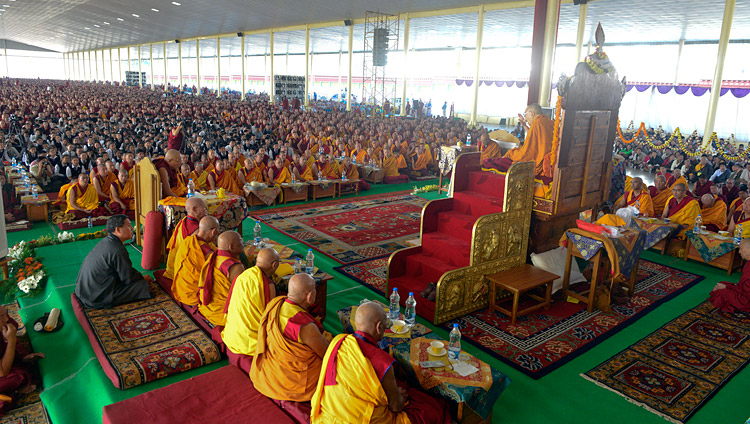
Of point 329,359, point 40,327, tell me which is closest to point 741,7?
point 329,359

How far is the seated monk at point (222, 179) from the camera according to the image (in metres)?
9.43

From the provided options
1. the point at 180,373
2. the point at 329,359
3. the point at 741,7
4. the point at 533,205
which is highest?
the point at 741,7

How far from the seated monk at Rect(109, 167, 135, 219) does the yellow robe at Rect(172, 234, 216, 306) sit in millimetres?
4079

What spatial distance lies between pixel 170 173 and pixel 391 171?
7.15 metres

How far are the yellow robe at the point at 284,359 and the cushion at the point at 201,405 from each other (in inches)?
5.4

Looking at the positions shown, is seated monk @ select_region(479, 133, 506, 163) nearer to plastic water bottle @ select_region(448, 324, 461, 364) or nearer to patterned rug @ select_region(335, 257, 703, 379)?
patterned rug @ select_region(335, 257, 703, 379)

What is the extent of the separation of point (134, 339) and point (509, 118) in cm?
3223

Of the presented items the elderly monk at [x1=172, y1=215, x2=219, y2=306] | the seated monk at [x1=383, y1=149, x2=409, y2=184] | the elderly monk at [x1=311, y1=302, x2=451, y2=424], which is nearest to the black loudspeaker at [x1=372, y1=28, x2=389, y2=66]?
the seated monk at [x1=383, y1=149, x2=409, y2=184]

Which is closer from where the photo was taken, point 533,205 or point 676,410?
point 676,410

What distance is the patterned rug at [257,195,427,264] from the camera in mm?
7340

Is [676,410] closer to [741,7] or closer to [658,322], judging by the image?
[658,322]

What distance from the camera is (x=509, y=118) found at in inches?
1324

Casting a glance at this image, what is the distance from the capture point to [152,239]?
20.1 feet

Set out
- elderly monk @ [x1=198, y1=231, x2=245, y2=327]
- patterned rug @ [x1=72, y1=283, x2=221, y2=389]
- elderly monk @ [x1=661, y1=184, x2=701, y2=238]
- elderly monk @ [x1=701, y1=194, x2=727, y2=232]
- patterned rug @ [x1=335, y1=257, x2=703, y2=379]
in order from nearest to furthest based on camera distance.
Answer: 1. patterned rug @ [x1=72, y1=283, x2=221, y2=389]
2. elderly monk @ [x1=198, y1=231, x2=245, y2=327]
3. patterned rug @ [x1=335, y1=257, x2=703, y2=379]
4. elderly monk @ [x1=661, y1=184, x2=701, y2=238]
5. elderly monk @ [x1=701, y1=194, x2=727, y2=232]
